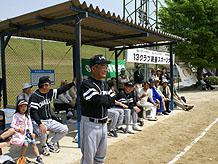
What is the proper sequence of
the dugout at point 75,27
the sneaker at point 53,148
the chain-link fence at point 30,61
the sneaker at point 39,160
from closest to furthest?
the sneaker at point 39,160 → the sneaker at point 53,148 → the dugout at point 75,27 → the chain-link fence at point 30,61

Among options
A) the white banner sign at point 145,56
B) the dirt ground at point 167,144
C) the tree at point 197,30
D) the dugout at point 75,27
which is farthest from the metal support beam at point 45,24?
the tree at point 197,30

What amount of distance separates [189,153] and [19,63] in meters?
19.0

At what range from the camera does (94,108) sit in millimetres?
3789

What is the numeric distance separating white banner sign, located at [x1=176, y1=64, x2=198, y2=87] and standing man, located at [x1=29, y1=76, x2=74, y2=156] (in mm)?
14926

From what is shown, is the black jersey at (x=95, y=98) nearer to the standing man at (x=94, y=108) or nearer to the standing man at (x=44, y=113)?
the standing man at (x=94, y=108)

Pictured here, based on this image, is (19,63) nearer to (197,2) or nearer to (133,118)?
(197,2)

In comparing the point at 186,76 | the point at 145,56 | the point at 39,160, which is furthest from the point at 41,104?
the point at 186,76

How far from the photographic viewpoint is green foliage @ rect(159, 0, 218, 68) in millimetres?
19438

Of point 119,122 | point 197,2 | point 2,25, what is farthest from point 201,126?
point 197,2

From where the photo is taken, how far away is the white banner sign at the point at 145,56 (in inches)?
557

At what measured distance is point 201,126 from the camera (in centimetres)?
862

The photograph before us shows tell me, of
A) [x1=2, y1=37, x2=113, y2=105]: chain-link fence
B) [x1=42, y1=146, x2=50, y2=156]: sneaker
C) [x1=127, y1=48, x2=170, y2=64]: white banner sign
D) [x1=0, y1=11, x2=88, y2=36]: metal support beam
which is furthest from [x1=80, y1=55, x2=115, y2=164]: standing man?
[x1=2, y1=37, x2=113, y2=105]: chain-link fence

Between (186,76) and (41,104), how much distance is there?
16.5 m

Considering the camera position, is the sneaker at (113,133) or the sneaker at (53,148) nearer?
the sneaker at (53,148)
